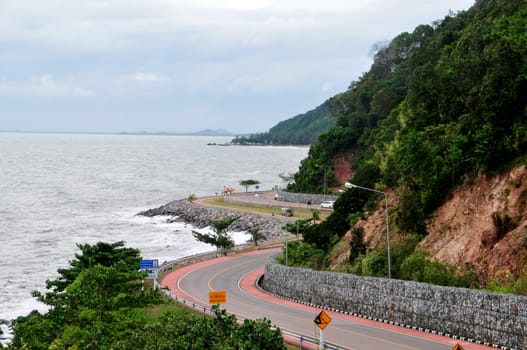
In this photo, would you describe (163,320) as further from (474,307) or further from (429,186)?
(429,186)

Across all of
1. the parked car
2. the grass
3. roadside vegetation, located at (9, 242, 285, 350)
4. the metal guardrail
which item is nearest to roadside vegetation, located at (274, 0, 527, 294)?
the metal guardrail

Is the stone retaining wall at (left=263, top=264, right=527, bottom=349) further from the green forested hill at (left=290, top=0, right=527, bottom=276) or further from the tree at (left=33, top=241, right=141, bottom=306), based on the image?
the tree at (left=33, top=241, right=141, bottom=306)

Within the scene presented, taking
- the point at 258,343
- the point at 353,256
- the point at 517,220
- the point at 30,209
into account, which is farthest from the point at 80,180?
the point at 258,343

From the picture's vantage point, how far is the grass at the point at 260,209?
261 feet

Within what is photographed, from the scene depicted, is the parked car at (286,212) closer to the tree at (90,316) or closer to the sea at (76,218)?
the sea at (76,218)

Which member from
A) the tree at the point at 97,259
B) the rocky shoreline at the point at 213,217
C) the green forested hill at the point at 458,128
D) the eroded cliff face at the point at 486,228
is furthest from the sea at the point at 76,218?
the eroded cliff face at the point at 486,228

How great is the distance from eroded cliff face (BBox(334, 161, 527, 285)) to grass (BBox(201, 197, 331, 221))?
37785 mm

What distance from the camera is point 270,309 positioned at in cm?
3600

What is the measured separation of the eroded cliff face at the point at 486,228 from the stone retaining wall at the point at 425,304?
3.69m

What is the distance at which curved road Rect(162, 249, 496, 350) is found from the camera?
1053 inches

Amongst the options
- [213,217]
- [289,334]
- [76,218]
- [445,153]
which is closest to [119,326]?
[289,334]

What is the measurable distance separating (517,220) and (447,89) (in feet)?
52.3

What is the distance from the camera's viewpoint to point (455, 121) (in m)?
42.7

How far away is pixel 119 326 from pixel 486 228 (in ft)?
64.2
